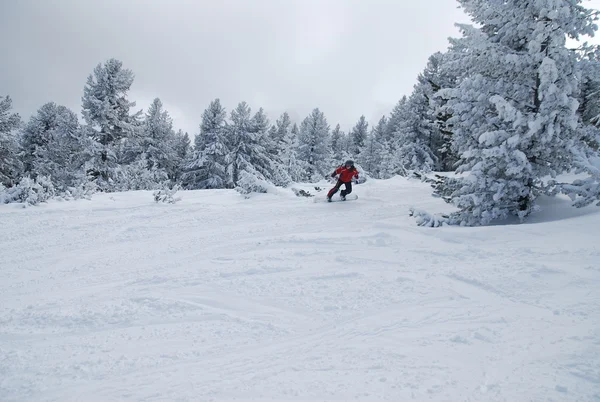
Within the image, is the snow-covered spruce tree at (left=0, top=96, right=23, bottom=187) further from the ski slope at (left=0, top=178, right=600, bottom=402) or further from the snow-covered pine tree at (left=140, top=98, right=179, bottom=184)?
the ski slope at (left=0, top=178, right=600, bottom=402)

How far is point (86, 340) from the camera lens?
11.5 feet

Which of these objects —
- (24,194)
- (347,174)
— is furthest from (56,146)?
(347,174)

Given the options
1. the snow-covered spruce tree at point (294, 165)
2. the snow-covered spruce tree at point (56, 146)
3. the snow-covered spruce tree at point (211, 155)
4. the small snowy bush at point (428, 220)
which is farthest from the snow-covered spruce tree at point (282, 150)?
the small snowy bush at point (428, 220)

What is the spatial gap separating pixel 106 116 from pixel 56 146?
30.7 feet

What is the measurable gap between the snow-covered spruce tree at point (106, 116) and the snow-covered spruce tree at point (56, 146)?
95 cm

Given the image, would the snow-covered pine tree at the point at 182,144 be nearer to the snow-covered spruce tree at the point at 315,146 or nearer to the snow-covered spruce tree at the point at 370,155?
the snow-covered spruce tree at the point at 315,146

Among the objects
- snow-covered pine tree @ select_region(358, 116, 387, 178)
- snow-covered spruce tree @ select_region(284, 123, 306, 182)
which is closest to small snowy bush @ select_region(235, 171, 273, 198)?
snow-covered spruce tree @ select_region(284, 123, 306, 182)

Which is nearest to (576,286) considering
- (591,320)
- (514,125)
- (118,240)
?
(591,320)

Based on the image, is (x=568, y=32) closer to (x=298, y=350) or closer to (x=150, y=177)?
(x=298, y=350)

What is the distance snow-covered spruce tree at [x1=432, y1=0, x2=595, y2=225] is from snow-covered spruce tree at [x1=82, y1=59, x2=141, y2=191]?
23.5m

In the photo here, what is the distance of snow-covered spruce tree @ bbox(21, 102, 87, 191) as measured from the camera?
2475 centimetres

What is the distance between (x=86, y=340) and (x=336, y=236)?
4.70 m

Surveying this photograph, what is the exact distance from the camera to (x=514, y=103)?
8469 mm

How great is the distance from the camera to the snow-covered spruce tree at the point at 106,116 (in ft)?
80.2
